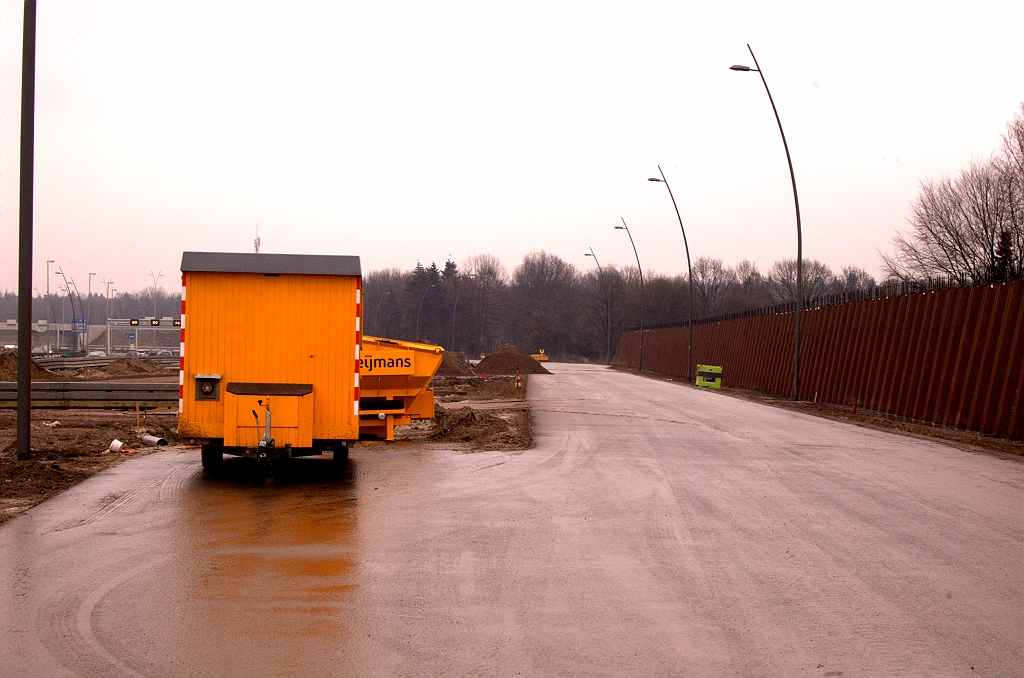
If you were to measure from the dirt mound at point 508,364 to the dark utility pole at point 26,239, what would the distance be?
51.8 metres

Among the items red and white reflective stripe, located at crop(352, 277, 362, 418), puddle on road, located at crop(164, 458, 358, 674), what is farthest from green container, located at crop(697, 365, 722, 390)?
puddle on road, located at crop(164, 458, 358, 674)

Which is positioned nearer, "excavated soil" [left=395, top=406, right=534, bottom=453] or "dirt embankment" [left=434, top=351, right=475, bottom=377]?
"excavated soil" [left=395, top=406, right=534, bottom=453]

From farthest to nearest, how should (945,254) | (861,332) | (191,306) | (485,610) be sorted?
(945,254), (861,332), (191,306), (485,610)

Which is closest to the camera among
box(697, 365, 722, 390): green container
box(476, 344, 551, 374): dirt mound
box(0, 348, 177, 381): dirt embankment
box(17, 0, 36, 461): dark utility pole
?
box(17, 0, 36, 461): dark utility pole

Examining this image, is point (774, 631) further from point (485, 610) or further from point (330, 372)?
point (330, 372)

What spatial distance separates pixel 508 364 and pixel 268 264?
54.0 metres

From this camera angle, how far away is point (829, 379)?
34.4m

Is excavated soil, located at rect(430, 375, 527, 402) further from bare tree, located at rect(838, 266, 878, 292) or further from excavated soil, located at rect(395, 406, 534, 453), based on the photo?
bare tree, located at rect(838, 266, 878, 292)

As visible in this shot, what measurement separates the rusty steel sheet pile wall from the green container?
1714mm

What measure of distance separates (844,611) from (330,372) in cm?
736

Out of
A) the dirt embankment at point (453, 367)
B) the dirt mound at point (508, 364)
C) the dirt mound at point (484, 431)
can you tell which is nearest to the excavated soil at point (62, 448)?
the dirt mound at point (484, 431)

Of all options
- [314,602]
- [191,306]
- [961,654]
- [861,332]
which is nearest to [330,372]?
[191,306]

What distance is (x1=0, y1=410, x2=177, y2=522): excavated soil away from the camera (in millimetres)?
10805

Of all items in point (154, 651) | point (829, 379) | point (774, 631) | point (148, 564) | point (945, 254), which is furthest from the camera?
point (945, 254)
